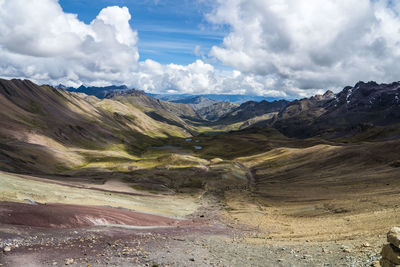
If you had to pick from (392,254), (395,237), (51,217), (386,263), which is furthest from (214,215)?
(395,237)

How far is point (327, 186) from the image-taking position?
268 ft

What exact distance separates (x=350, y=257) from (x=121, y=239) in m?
24.6

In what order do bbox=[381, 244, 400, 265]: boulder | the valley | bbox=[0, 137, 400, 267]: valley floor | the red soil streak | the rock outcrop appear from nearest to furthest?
bbox=[381, 244, 400, 265]: boulder → the rock outcrop → bbox=[0, 137, 400, 267]: valley floor → the valley → the red soil streak

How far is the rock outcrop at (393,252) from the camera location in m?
17.8

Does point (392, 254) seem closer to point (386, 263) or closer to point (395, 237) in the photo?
point (386, 263)

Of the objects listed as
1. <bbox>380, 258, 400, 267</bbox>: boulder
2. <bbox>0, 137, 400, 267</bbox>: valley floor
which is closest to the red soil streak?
<bbox>0, 137, 400, 267</bbox>: valley floor

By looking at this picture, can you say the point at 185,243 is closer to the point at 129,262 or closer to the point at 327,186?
the point at 129,262

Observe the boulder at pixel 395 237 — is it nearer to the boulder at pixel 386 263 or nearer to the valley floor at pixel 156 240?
the boulder at pixel 386 263

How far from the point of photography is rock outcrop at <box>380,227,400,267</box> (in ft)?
58.5

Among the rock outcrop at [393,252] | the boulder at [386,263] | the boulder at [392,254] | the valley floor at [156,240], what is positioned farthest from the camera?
the valley floor at [156,240]

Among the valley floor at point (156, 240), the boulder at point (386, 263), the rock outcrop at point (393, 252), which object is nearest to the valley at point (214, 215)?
the valley floor at point (156, 240)

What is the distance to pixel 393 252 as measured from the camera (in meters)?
18.1

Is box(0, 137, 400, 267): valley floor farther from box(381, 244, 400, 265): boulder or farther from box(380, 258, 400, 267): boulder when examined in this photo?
box(381, 244, 400, 265): boulder

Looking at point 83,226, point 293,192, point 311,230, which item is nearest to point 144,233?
point 83,226
